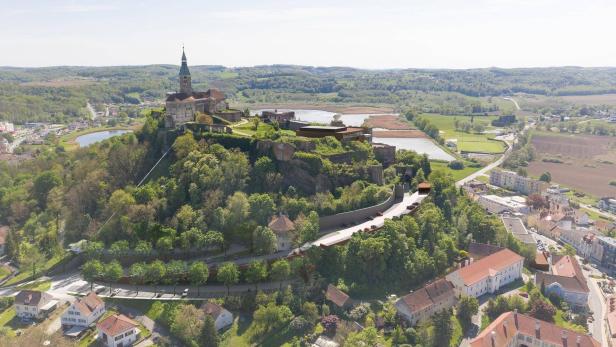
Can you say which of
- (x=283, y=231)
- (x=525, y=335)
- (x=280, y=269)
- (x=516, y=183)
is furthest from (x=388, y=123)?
(x=525, y=335)

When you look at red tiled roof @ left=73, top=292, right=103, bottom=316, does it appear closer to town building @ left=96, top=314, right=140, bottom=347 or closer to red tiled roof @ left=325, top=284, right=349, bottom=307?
town building @ left=96, top=314, right=140, bottom=347

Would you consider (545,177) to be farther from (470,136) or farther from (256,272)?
(256,272)

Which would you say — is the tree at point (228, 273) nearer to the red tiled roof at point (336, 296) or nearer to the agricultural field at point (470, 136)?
the red tiled roof at point (336, 296)

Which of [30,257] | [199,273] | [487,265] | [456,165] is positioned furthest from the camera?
[456,165]

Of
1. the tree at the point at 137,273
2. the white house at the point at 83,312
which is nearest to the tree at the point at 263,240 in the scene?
the tree at the point at 137,273

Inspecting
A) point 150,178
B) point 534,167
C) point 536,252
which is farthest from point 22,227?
point 534,167

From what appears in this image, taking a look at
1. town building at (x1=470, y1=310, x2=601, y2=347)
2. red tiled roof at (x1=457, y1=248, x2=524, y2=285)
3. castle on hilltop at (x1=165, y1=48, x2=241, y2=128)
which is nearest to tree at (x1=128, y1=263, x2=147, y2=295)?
castle on hilltop at (x1=165, y1=48, x2=241, y2=128)

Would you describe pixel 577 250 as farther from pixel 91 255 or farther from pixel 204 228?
pixel 91 255
